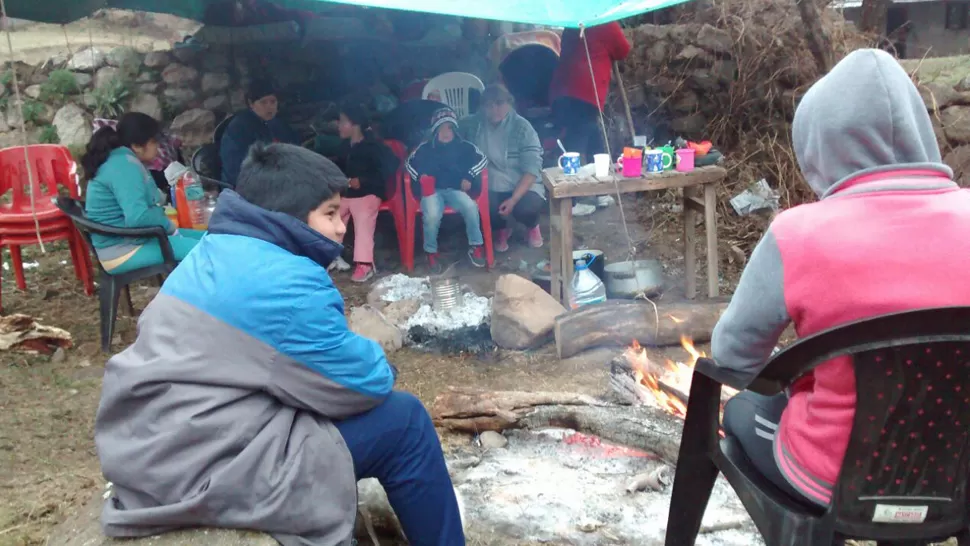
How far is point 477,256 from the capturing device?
609cm

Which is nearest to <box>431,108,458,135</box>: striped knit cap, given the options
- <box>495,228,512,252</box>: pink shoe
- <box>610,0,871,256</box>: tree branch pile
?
<box>495,228,512,252</box>: pink shoe

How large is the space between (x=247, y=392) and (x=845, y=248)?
1.37 meters

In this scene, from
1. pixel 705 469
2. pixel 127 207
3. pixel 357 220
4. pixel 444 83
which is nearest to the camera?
pixel 705 469

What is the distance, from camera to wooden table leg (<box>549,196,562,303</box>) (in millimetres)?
4957

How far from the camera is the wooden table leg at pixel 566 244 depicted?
4.74 meters

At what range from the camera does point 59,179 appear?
591 cm

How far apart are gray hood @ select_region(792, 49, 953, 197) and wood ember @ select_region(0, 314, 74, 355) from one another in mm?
4422

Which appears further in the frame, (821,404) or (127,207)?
(127,207)

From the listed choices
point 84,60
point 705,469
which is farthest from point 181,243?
point 84,60

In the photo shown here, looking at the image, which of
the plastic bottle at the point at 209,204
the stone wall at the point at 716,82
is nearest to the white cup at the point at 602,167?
the plastic bottle at the point at 209,204

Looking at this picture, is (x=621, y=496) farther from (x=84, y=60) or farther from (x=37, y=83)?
(x=37, y=83)

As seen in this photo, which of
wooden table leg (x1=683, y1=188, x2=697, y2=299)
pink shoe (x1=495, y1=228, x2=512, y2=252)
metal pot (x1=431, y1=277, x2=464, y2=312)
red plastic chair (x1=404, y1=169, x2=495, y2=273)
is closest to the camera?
metal pot (x1=431, y1=277, x2=464, y2=312)

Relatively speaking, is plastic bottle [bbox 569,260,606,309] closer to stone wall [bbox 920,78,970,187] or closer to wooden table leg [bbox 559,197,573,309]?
wooden table leg [bbox 559,197,573,309]

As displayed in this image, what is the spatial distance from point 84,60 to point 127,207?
4.70 metres
